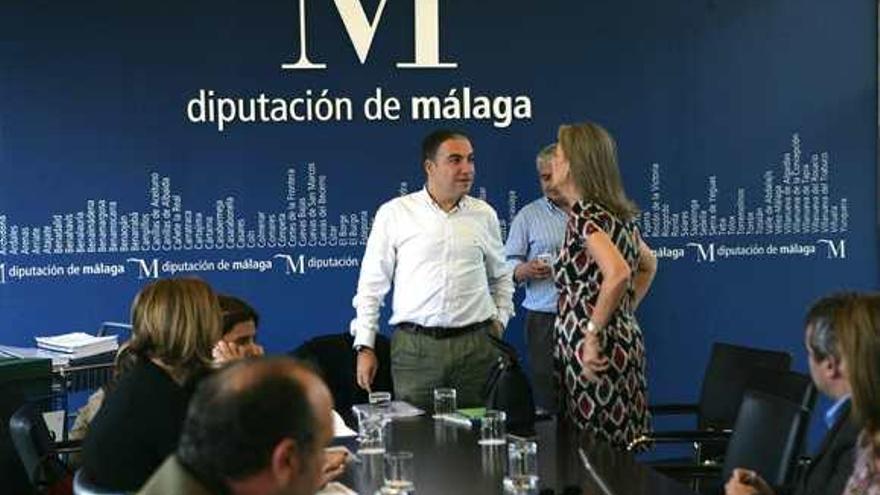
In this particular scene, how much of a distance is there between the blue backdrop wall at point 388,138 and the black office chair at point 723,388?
142 centimetres

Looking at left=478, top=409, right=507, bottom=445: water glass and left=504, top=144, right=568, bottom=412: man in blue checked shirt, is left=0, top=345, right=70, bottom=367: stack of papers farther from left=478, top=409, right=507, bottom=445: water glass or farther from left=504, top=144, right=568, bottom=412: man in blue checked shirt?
left=478, top=409, right=507, bottom=445: water glass

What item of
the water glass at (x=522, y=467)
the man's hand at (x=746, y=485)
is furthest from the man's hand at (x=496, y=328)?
the man's hand at (x=746, y=485)

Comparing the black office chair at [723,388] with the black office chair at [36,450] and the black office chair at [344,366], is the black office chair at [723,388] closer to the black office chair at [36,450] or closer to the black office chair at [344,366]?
the black office chair at [344,366]

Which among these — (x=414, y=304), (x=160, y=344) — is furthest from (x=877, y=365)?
(x=414, y=304)

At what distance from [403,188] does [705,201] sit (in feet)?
4.63

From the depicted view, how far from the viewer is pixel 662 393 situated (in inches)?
231

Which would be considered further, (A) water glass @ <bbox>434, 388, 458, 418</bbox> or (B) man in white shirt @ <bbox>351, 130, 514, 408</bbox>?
(B) man in white shirt @ <bbox>351, 130, 514, 408</bbox>

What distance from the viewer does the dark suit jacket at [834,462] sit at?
259 cm

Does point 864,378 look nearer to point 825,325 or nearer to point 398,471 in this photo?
point 825,325

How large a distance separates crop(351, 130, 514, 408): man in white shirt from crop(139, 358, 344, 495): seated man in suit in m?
2.84

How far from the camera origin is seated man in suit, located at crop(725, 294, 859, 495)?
253cm

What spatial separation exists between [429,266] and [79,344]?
1503 millimetres

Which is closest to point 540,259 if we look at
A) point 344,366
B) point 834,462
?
point 344,366

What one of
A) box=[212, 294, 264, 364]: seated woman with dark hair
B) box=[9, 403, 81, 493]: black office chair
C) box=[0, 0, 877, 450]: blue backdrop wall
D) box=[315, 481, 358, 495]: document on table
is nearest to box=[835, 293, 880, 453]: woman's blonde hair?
box=[315, 481, 358, 495]: document on table
